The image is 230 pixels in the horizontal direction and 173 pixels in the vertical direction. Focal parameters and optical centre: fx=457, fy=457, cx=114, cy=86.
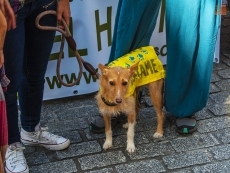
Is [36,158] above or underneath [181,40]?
underneath

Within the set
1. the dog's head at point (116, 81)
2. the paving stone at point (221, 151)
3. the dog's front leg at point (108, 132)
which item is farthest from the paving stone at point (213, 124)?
the dog's head at point (116, 81)

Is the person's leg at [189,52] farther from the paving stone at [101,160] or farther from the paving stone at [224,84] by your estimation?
the paving stone at [224,84]

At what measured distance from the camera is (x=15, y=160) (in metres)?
3.08

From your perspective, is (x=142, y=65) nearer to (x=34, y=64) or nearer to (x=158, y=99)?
(x=158, y=99)

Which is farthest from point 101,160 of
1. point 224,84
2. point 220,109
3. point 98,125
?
point 224,84

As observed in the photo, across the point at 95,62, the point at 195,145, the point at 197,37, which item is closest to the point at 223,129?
the point at 195,145

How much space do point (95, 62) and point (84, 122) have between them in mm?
659

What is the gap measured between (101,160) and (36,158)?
1.55 feet

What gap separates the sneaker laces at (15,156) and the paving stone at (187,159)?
100 cm

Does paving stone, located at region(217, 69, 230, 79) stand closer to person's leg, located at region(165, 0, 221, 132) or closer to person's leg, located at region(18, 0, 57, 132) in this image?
person's leg, located at region(165, 0, 221, 132)

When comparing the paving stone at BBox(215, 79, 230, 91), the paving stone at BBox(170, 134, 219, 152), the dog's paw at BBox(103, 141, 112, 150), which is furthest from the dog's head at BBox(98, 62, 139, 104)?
the paving stone at BBox(215, 79, 230, 91)

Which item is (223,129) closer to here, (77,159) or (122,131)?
(122,131)

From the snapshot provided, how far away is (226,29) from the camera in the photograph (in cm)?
571

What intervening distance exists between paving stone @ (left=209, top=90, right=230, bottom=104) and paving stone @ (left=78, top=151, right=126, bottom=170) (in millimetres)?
1203
